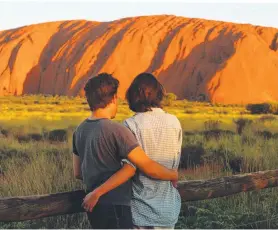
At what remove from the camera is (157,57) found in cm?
7269

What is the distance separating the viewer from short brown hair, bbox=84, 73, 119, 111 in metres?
3.46

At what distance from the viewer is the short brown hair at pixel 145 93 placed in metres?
3.59

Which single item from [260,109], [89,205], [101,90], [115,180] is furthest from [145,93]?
[260,109]

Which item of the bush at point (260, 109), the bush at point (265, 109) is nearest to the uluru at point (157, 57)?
the bush at point (260, 109)

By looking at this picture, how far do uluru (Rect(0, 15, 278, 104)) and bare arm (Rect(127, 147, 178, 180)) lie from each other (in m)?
59.9

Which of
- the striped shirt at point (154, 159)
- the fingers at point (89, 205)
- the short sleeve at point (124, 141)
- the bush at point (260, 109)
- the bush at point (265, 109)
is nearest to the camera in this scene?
the short sleeve at point (124, 141)

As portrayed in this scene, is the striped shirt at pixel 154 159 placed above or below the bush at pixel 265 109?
above

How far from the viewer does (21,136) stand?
61.5ft

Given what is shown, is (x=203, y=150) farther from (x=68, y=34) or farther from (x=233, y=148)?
(x=68, y=34)

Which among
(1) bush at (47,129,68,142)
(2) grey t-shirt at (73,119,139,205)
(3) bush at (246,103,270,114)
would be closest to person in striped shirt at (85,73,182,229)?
(2) grey t-shirt at (73,119,139,205)

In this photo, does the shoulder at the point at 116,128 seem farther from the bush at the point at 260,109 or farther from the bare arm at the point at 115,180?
the bush at the point at 260,109

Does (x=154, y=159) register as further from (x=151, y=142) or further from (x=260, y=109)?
(x=260, y=109)

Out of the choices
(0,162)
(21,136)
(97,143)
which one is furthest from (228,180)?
(21,136)

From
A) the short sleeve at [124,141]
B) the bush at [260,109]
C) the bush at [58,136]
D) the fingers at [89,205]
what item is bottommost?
the bush at [260,109]
